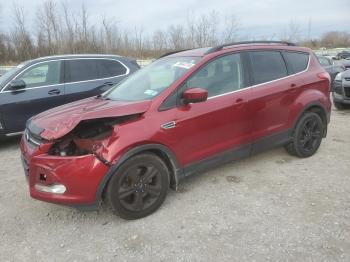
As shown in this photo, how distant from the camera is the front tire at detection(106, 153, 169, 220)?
3.32m

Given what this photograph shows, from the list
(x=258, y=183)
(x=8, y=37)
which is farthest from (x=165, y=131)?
(x=8, y=37)

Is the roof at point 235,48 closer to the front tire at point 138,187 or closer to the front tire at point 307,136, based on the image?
the front tire at point 307,136

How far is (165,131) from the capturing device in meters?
3.53

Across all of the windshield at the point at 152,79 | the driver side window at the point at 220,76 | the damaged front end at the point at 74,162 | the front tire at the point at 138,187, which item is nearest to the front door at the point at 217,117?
the driver side window at the point at 220,76

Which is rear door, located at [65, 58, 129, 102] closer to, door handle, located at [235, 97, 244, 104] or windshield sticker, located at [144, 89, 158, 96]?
windshield sticker, located at [144, 89, 158, 96]

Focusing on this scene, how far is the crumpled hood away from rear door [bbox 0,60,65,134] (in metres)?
2.52

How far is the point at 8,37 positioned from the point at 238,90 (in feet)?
115

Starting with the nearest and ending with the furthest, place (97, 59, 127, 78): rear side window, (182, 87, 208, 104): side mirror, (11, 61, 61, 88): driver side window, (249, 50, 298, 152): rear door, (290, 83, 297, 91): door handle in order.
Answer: (182, 87, 208, 104): side mirror < (249, 50, 298, 152): rear door < (290, 83, 297, 91): door handle < (11, 61, 61, 88): driver side window < (97, 59, 127, 78): rear side window

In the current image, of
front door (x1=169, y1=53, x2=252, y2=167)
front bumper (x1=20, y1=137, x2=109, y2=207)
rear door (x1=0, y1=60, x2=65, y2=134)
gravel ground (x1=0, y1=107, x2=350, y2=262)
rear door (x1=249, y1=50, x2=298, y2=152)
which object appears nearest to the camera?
gravel ground (x1=0, y1=107, x2=350, y2=262)

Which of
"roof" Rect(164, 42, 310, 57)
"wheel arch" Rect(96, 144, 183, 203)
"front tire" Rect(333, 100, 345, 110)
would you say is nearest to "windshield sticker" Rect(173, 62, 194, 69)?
"roof" Rect(164, 42, 310, 57)

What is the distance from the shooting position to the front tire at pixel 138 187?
3.32m

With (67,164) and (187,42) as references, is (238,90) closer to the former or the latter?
(67,164)

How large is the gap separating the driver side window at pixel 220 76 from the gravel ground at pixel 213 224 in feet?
3.91

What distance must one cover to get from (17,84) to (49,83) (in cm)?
57
